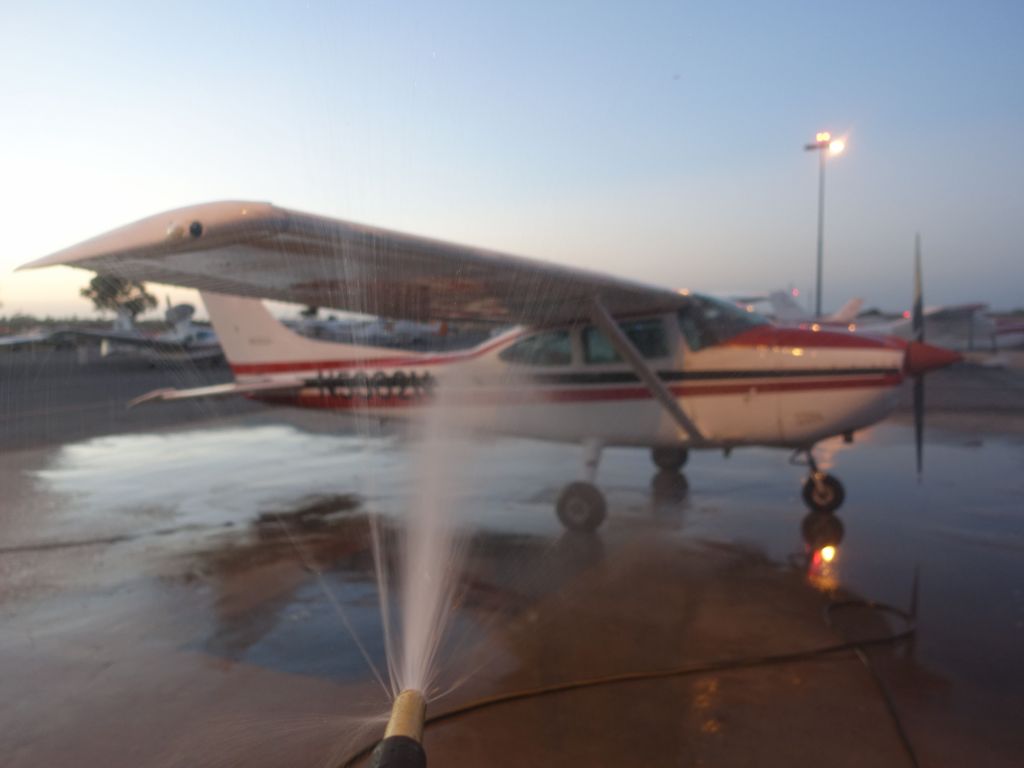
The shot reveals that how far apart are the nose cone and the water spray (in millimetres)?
5860

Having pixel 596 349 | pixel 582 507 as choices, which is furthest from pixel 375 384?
pixel 582 507

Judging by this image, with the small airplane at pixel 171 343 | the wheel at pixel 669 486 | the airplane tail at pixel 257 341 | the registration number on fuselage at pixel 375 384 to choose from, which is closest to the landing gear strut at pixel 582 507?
the wheel at pixel 669 486

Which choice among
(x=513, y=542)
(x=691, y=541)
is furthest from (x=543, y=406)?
(x=691, y=541)

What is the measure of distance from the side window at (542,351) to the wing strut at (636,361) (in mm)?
657

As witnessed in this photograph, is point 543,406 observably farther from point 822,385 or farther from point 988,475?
point 988,475

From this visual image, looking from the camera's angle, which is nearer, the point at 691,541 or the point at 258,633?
the point at 258,633

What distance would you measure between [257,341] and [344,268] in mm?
4968

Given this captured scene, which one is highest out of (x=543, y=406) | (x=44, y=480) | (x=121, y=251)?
(x=121, y=251)

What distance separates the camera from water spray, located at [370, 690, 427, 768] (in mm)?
1991

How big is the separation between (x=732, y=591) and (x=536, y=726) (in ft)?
7.65

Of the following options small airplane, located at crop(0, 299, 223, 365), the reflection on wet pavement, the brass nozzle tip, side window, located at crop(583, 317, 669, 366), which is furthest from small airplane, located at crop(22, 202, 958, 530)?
small airplane, located at crop(0, 299, 223, 365)

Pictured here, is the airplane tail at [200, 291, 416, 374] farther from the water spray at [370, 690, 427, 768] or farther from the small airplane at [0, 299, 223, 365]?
the small airplane at [0, 299, 223, 365]

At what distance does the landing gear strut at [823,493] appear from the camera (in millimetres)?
6965

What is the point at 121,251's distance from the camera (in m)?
3.29
